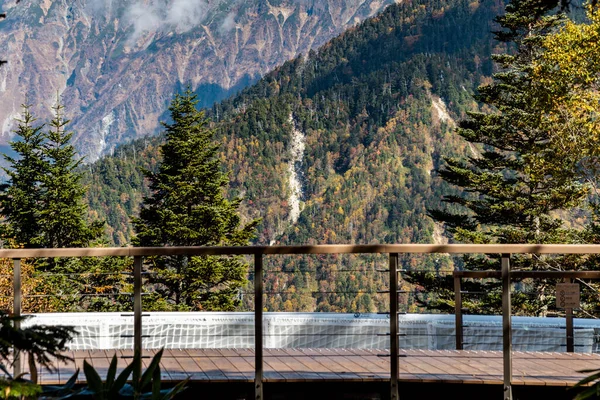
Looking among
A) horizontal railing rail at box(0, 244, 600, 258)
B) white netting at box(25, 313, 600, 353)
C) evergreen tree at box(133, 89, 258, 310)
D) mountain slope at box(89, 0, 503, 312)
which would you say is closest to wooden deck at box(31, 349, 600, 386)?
horizontal railing rail at box(0, 244, 600, 258)

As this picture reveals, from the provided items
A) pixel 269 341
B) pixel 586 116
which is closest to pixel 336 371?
pixel 269 341

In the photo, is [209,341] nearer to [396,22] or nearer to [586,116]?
[586,116]

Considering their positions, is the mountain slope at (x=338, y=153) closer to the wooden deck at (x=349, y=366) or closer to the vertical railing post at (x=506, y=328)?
the wooden deck at (x=349, y=366)

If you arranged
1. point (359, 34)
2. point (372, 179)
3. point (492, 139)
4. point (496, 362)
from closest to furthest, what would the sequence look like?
point (496, 362) < point (492, 139) < point (372, 179) < point (359, 34)

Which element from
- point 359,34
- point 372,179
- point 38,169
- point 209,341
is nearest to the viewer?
point 209,341

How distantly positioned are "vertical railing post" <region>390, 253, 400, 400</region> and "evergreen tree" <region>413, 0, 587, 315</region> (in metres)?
14.3

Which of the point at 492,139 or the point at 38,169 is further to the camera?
the point at 38,169

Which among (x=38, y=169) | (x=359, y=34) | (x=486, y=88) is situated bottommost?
(x=38, y=169)

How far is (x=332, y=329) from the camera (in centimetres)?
760

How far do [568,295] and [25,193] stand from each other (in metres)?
19.2

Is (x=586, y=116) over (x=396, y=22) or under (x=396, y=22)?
under

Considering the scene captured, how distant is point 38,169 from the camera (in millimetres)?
21266

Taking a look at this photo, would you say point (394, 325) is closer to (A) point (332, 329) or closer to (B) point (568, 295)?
(B) point (568, 295)

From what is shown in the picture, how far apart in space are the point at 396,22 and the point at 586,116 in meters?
108
